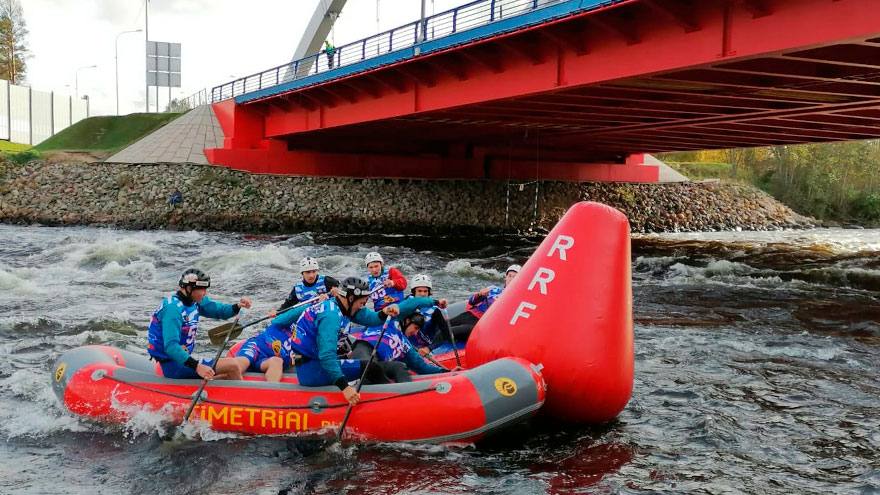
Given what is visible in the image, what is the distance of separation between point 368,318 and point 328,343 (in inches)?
36.3

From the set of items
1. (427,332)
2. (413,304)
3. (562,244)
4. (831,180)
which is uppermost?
(831,180)

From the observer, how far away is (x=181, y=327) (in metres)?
8.17

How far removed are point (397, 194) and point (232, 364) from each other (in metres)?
25.2

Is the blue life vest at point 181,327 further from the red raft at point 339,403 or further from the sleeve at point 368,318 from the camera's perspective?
the sleeve at point 368,318

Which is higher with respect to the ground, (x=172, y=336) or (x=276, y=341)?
(x=172, y=336)

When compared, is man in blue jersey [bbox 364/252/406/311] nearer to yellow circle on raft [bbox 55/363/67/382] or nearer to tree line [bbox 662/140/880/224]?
yellow circle on raft [bbox 55/363/67/382]

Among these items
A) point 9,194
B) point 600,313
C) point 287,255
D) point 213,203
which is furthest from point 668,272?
point 9,194

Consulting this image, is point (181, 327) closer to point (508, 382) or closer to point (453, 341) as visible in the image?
point (508, 382)

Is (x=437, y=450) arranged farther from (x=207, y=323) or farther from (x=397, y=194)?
(x=397, y=194)

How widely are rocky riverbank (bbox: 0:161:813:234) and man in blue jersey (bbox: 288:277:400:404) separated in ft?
76.2

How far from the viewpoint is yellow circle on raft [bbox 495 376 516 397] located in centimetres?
767

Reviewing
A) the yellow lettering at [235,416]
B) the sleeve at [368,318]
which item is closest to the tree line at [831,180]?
the sleeve at [368,318]

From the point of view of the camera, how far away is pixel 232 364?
8430 millimetres

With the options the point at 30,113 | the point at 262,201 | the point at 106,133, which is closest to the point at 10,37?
the point at 30,113
